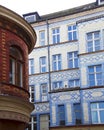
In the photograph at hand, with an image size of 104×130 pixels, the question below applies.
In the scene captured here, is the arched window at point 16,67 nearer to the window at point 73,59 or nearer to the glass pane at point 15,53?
the glass pane at point 15,53

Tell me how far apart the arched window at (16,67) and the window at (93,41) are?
13521 mm

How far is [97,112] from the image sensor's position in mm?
28000

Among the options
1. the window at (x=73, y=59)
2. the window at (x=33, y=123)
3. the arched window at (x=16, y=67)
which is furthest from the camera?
the window at (x=33, y=123)

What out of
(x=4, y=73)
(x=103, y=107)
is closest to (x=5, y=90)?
(x=4, y=73)

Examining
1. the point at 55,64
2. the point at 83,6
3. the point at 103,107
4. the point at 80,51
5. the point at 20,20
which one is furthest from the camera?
the point at 83,6

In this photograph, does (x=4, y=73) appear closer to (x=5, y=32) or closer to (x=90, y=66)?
(x=5, y=32)

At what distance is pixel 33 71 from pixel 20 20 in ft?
67.7

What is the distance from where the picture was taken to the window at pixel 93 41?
98.3 feet

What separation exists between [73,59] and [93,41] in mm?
5544

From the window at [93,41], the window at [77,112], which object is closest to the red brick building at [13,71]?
the window at [77,112]

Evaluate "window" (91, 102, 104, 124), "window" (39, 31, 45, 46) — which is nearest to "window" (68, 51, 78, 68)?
"window" (39, 31, 45, 46)

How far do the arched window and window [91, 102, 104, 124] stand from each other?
12312mm

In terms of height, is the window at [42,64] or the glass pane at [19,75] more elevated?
the window at [42,64]

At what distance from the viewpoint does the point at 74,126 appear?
28875mm
